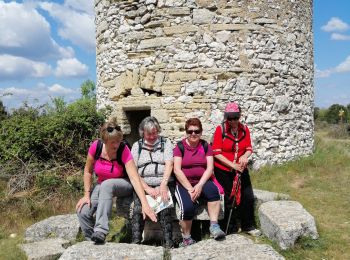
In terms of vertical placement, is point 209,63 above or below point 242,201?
above

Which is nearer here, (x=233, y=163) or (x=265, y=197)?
(x=233, y=163)

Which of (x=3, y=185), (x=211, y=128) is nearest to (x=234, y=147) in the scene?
(x=211, y=128)

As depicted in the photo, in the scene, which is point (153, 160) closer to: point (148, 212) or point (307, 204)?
point (148, 212)

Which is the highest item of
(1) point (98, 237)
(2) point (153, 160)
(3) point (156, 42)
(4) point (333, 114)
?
(3) point (156, 42)

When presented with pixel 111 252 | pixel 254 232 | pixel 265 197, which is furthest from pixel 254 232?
pixel 111 252

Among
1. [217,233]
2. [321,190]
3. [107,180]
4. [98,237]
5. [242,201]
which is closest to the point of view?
[98,237]

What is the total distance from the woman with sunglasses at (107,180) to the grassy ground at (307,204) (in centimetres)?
71

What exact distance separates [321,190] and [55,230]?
469 cm

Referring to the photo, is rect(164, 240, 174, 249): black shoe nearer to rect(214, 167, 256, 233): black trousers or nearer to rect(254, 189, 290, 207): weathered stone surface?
rect(214, 167, 256, 233): black trousers

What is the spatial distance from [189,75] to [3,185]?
4126 millimetres

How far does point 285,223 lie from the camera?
4492mm

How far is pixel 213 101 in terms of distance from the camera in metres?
7.41

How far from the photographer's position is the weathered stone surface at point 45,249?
4.40m

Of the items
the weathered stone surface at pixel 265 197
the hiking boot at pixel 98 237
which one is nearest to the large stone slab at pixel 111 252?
the hiking boot at pixel 98 237
